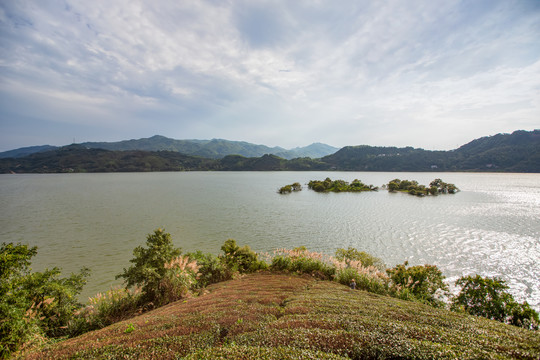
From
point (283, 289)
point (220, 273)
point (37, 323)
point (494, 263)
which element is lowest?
point (494, 263)

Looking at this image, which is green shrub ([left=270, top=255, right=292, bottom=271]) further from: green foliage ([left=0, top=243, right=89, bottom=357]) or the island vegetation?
green foliage ([left=0, top=243, right=89, bottom=357])

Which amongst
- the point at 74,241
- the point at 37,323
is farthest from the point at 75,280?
the point at 74,241

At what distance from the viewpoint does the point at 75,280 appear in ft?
37.3

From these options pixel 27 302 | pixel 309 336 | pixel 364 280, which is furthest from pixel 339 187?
pixel 27 302

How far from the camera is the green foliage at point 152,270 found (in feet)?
41.7

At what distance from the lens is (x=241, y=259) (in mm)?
19453

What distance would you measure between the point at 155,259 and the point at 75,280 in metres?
3.71

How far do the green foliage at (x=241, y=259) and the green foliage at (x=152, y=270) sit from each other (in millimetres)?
5841

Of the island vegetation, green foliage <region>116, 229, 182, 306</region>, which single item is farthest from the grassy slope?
green foliage <region>116, 229, 182, 306</region>

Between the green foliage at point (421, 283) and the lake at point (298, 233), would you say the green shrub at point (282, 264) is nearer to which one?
the lake at point (298, 233)

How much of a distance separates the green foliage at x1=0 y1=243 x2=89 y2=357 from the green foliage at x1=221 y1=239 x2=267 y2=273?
993 cm

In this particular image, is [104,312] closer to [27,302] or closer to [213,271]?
[27,302]

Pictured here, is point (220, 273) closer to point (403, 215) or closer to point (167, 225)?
point (167, 225)

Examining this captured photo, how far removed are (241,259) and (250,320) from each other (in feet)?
39.9
